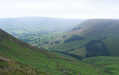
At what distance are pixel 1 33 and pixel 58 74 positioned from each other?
10253cm

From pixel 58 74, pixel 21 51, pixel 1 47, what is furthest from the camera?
pixel 21 51

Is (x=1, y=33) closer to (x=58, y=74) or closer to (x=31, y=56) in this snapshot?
(x=31, y=56)

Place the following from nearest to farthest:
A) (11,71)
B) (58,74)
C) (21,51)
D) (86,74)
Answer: (11,71) → (58,74) → (86,74) → (21,51)

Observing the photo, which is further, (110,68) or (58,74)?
(110,68)

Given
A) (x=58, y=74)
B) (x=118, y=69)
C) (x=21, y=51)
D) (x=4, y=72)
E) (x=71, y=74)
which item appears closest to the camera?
(x=4, y=72)

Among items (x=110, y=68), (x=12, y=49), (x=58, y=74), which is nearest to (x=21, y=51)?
(x=12, y=49)

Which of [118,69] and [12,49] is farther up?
[12,49]

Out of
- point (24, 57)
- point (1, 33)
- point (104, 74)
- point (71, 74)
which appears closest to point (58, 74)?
point (71, 74)

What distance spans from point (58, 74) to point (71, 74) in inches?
583

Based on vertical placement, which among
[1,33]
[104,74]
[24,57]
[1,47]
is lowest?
[104,74]

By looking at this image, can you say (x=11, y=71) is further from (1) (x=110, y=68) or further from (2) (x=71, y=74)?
(1) (x=110, y=68)

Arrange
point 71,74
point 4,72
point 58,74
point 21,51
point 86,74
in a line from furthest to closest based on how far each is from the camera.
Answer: point 21,51 → point 86,74 → point 71,74 → point 58,74 → point 4,72

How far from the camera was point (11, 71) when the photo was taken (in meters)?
61.5

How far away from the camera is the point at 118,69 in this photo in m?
186
